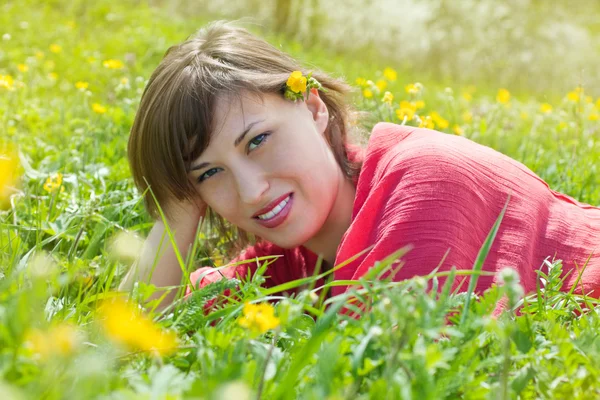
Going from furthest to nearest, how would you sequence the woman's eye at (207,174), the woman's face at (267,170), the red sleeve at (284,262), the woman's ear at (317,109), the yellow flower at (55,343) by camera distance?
the red sleeve at (284,262), the woman's ear at (317,109), the woman's eye at (207,174), the woman's face at (267,170), the yellow flower at (55,343)

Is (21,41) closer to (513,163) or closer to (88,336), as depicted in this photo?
(513,163)

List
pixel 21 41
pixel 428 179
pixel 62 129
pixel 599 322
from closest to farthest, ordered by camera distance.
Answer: pixel 599 322, pixel 428 179, pixel 62 129, pixel 21 41

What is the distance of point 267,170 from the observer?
1982 mm

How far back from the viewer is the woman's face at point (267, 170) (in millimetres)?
1981

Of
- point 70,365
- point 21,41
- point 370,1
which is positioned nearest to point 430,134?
point 70,365

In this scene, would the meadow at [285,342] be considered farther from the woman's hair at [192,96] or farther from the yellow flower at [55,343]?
the woman's hair at [192,96]

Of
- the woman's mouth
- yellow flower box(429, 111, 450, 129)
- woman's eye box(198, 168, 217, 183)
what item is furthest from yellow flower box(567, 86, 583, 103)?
woman's eye box(198, 168, 217, 183)

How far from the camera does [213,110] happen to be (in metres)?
2.02

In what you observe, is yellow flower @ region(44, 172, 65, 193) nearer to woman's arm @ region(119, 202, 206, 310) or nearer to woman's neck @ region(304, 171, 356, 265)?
woman's arm @ region(119, 202, 206, 310)

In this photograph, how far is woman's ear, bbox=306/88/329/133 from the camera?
2.29 metres

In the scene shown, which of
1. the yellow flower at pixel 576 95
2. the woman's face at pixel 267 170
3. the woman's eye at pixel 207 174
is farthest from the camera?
the yellow flower at pixel 576 95

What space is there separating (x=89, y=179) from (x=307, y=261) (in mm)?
838

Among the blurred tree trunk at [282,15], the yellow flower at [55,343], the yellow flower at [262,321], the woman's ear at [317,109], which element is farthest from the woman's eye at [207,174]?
the blurred tree trunk at [282,15]

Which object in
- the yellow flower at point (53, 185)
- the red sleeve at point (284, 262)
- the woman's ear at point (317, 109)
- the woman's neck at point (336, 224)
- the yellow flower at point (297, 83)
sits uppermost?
the yellow flower at point (297, 83)
